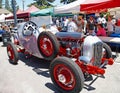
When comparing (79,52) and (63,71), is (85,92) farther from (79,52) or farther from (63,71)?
(79,52)

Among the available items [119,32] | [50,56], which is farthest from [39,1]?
[50,56]

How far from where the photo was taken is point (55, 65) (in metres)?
4.63

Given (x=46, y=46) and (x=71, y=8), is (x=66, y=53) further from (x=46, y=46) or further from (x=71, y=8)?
(x=71, y=8)

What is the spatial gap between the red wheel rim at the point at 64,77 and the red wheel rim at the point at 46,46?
1080 millimetres

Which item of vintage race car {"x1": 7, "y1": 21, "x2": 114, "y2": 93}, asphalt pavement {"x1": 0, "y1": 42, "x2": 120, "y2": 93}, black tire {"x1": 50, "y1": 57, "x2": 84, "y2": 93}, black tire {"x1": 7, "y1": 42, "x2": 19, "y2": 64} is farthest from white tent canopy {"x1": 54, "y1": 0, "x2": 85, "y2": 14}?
black tire {"x1": 50, "y1": 57, "x2": 84, "y2": 93}

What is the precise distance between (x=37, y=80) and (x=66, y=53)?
109 cm

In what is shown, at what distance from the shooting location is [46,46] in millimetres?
5754

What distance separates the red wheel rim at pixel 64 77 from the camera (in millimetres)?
4363

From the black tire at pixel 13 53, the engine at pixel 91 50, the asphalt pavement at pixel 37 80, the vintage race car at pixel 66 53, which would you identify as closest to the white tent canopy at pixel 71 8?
the vintage race car at pixel 66 53

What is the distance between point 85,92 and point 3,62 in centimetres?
410

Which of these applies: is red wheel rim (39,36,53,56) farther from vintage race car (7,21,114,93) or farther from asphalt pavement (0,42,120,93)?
asphalt pavement (0,42,120,93)

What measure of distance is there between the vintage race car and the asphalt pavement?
0.36 m

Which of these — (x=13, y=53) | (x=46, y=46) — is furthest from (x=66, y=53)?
(x=13, y=53)

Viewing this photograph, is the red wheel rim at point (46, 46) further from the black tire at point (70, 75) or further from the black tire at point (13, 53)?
the black tire at point (13, 53)
